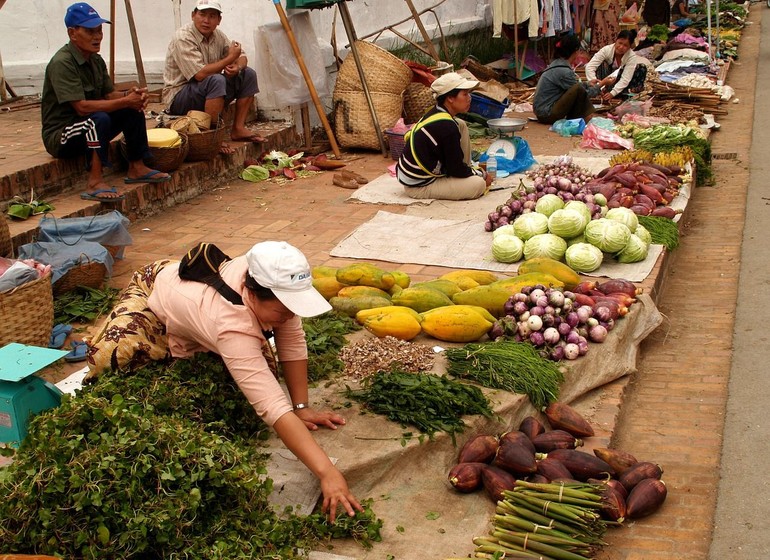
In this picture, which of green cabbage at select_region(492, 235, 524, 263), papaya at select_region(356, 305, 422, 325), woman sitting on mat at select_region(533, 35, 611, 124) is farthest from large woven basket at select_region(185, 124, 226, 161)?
woman sitting on mat at select_region(533, 35, 611, 124)

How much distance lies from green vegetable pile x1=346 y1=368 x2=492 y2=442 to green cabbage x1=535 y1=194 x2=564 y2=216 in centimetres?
274

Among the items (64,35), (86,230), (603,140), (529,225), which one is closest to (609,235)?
(529,225)

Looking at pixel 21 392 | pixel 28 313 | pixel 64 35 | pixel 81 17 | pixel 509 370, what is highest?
pixel 81 17

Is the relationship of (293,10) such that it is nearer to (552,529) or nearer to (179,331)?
(179,331)

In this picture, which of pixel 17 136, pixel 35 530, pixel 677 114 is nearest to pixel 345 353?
pixel 35 530

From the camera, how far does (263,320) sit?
10.8ft

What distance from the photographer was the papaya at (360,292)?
5074 millimetres

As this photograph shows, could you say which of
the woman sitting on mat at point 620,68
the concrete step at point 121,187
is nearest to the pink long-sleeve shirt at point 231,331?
the concrete step at point 121,187

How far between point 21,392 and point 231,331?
96cm

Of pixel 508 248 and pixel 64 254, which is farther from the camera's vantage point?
pixel 508 248

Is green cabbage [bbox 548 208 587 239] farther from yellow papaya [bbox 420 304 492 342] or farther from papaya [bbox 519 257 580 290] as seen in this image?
yellow papaya [bbox 420 304 492 342]

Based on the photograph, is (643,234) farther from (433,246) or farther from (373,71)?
(373,71)

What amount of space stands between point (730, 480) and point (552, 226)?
8.49 feet

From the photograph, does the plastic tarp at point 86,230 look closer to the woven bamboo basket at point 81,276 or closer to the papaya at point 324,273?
the woven bamboo basket at point 81,276
